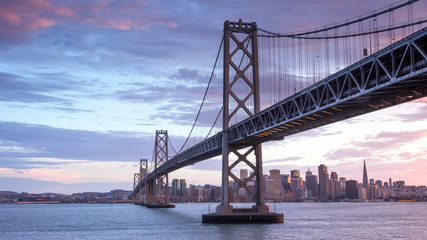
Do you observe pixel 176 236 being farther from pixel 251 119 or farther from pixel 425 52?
pixel 425 52

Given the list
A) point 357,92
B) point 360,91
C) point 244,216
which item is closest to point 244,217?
point 244,216

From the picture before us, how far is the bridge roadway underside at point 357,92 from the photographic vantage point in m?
23.2

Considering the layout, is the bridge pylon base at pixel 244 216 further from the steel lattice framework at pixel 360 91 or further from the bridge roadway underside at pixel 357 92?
the steel lattice framework at pixel 360 91

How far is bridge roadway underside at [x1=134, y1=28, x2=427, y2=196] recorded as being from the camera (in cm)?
2325

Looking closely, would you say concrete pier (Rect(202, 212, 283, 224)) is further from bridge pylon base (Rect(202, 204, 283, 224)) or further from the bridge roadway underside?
the bridge roadway underside

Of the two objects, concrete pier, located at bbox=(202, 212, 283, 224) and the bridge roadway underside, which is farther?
concrete pier, located at bbox=(202, 212, 283, 224)

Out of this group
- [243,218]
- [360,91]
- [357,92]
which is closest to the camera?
[360,91]

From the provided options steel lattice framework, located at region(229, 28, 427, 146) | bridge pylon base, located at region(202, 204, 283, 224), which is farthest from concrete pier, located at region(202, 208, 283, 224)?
steel lattice framework, located at region(229, 28, 427, 146)

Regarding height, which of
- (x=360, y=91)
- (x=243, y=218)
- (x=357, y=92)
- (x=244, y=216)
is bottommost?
(x=243, y=218)

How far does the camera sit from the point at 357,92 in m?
27.7

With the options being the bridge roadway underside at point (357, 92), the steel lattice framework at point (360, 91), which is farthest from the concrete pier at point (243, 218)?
the steel lattice framework at point (360, 91)

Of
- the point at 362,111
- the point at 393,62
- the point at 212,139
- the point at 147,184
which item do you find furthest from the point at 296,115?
the point at 147,184

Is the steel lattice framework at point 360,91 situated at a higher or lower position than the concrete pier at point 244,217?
higher

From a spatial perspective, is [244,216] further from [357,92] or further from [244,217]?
[357,92]
